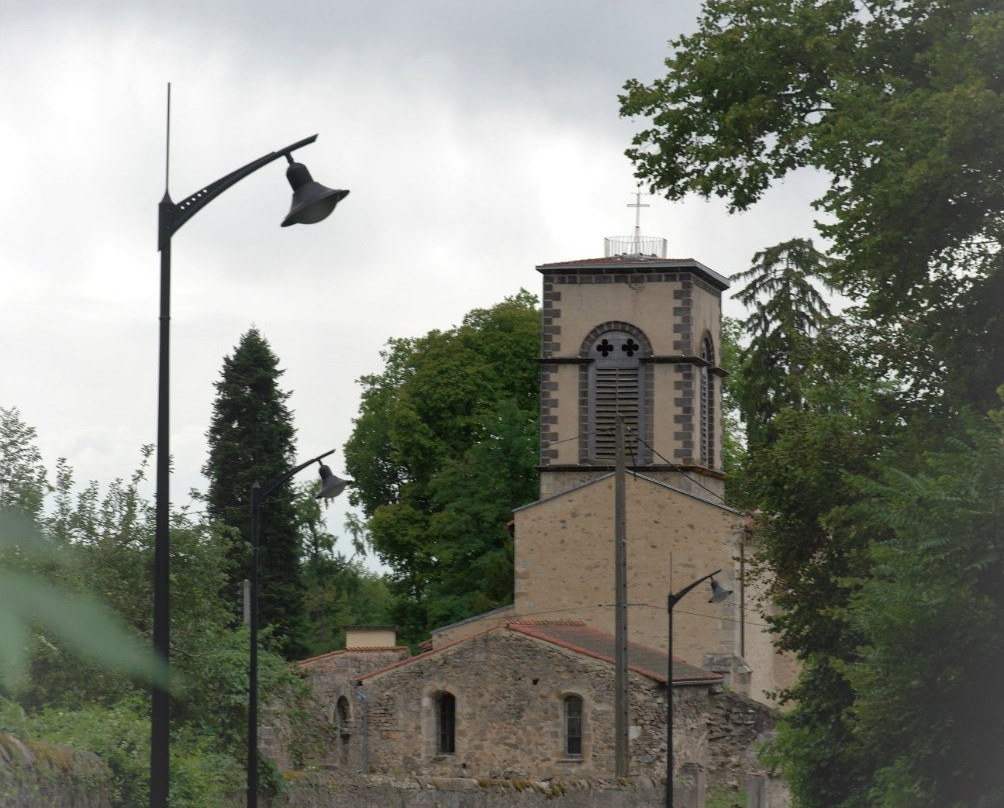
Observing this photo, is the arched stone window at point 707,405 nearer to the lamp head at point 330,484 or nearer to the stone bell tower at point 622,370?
the stone bell tower at point 622,370

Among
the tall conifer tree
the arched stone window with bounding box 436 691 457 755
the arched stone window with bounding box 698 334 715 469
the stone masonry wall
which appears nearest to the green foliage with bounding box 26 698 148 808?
the stone masonry wall

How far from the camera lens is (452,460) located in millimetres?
60219

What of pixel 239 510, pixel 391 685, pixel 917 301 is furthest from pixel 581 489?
pixel 917 301

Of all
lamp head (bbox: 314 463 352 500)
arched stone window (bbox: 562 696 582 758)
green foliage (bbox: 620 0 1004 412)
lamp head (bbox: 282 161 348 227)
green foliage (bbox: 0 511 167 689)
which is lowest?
arched stone window (bbox: 562 696 582 758)

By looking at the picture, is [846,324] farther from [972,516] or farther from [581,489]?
[581,489]

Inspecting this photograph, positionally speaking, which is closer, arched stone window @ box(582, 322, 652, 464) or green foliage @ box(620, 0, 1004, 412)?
green foliage @ box(620, 0, 1004, 412)

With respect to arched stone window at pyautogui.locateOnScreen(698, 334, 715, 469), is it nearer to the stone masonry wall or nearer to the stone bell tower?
the stone bell tower

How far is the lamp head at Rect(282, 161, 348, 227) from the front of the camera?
1215 centimetres

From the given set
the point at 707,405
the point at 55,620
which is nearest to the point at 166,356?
the point at 55,620

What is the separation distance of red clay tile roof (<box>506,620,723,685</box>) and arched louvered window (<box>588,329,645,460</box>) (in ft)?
16.7

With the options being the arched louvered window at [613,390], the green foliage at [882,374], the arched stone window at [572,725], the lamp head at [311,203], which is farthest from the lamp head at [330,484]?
the arched louvered window at [613,390]

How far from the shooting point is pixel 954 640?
16828 millimetres

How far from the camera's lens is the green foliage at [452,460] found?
58688 millimetres

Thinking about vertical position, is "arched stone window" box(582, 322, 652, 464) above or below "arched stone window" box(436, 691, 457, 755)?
above
